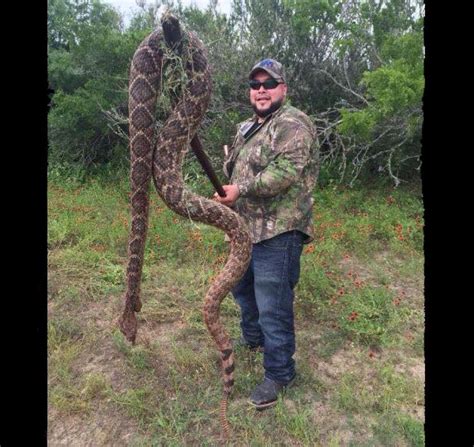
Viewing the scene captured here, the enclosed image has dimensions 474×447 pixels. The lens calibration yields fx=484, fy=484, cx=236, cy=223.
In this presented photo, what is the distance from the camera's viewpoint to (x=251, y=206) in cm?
398

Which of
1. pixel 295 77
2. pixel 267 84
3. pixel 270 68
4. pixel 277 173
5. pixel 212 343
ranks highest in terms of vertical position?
pixel 295 77

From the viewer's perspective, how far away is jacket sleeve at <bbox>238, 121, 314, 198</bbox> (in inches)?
142

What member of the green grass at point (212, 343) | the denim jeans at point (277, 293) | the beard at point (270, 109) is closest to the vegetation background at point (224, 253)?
the green grass at point (212, 343)

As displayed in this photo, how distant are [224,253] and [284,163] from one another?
11.2 feet

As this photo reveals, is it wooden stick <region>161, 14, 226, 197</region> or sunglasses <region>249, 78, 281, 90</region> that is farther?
sunglasses <region>249, 78, 281, 90</region>

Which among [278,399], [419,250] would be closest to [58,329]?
[278,399]

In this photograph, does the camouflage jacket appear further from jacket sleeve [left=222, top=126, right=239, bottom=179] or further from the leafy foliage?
the leafy foliage

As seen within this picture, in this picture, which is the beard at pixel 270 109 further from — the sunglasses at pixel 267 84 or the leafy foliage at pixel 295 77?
the leafy foliage at pixel 295 77

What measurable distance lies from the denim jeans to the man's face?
102 cm

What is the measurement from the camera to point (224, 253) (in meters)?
6.89

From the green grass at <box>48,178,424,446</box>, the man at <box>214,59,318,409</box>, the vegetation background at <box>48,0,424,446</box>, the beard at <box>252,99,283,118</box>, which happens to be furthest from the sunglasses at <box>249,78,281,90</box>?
the green grass at <box>48,178,424,446</box>

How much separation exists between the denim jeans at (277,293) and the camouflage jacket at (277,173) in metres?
0.12

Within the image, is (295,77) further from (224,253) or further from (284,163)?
(284,163)

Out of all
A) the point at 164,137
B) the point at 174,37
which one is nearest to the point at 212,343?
the point at 164,137
